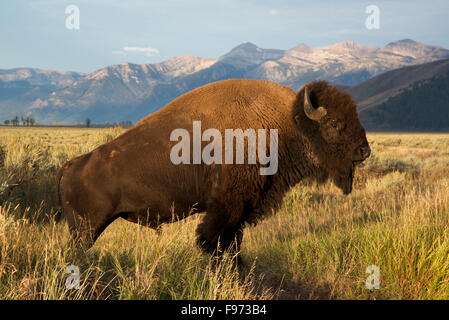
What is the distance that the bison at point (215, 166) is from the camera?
3689 millimetres

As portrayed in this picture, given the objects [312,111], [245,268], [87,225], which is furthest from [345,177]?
[87,225]

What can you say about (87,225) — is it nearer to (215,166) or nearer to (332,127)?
(215,166)

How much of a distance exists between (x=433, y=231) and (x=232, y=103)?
9.13 feet

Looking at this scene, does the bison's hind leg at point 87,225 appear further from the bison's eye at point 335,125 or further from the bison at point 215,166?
the bison's eye at point 335,125

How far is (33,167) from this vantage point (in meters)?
8.44

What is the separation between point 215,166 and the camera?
3766 millimetres

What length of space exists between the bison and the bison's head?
0.4 inches

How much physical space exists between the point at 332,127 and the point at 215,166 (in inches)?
56.5

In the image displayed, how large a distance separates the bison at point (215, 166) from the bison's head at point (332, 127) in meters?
0.01

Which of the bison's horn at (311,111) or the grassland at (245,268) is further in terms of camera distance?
the bison's horn at (311,111)

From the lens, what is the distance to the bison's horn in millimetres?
3877

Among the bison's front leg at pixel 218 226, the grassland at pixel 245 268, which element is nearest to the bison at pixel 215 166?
the bison's front leg at pixel 218 226

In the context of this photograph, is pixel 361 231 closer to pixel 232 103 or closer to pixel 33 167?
pixel 232 103
